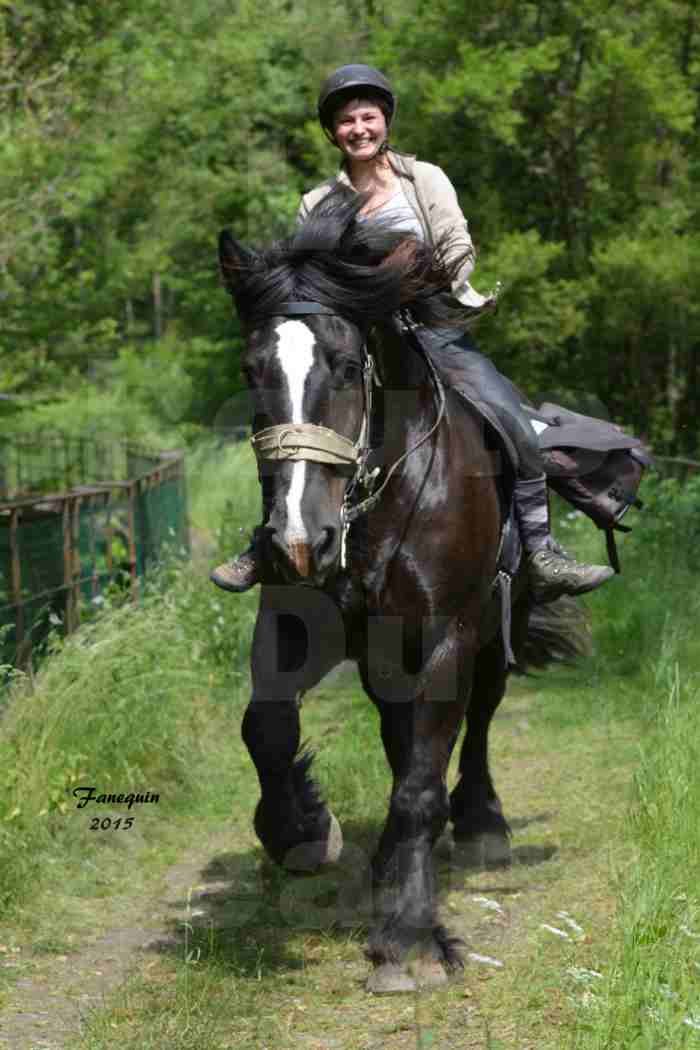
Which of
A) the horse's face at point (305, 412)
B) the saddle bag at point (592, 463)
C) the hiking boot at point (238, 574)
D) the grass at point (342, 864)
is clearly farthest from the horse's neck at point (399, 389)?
the grass at point (342, 864)

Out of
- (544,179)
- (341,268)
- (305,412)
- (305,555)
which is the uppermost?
(544,179)

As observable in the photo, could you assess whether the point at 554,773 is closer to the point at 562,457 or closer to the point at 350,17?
the point at 562,457

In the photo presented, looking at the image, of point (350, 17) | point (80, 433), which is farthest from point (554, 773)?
point (350, 17)

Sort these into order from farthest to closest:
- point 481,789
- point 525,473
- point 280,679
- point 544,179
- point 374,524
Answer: point 544,179 < point 481,789 < point 525,473 < point 280,679 < point 374,524

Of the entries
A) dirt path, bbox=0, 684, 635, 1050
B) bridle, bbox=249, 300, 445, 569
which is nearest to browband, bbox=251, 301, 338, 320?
bridle, bbox=249, 300, 445, 569

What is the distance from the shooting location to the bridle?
4105 mm

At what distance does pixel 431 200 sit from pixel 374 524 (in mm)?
1310

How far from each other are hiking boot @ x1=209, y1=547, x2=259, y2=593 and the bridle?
444 millimetres

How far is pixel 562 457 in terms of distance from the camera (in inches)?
242

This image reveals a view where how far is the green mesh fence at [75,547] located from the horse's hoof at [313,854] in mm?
1710

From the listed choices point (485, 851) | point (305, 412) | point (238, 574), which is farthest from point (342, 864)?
point (305, 412)

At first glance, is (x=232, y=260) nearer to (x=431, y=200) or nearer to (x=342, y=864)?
(x=431, y=200)

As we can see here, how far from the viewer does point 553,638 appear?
269 inches

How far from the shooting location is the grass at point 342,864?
13.6 ft
